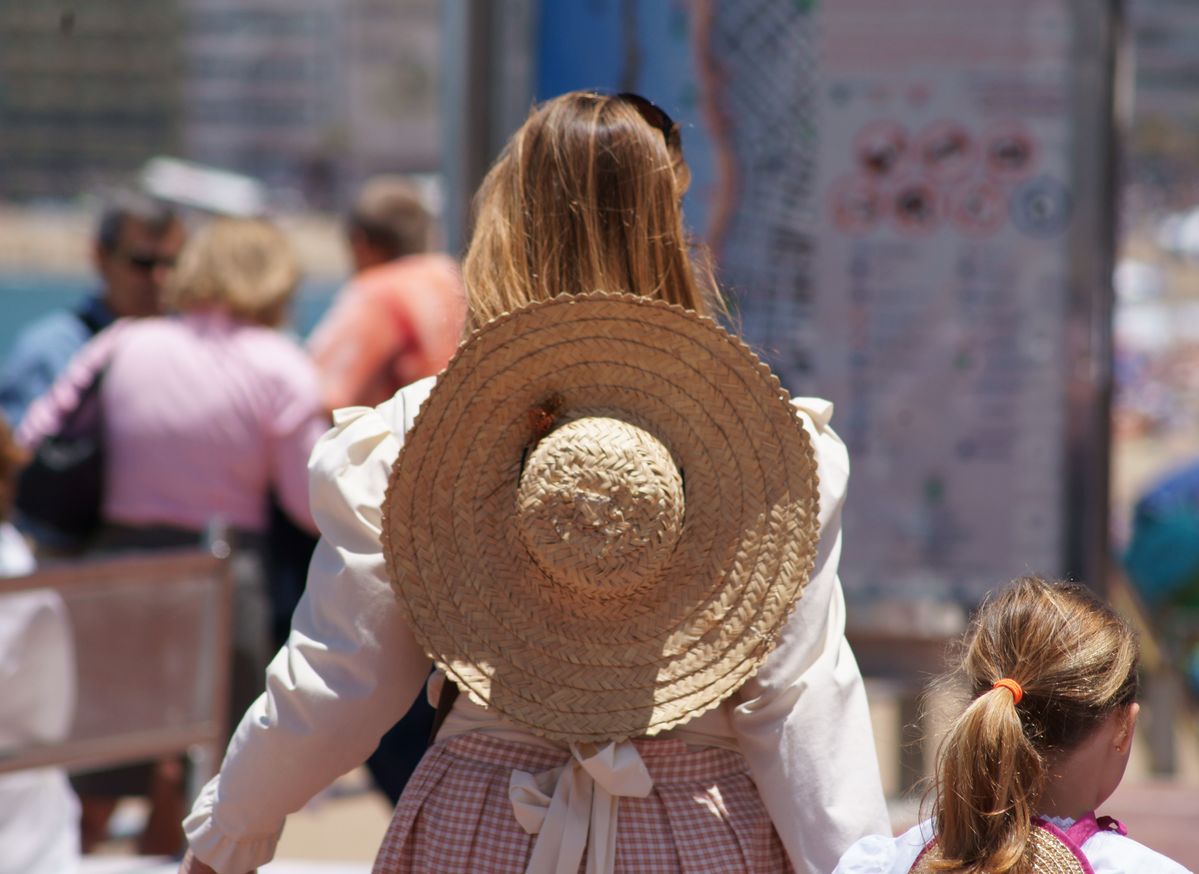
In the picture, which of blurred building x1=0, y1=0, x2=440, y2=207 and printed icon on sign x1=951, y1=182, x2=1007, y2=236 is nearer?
printed icon on sign x1=951, y1=182, x2=1007, y2=236

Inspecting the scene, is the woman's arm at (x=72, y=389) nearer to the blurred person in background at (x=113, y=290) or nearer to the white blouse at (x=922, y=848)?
the blurred person in background at (x=113, y=290)

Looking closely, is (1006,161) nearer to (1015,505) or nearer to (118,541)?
(1015,505)

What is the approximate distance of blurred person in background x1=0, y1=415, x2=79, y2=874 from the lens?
2.99m

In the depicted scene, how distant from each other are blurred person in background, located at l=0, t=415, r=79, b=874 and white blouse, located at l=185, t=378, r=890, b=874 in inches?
Result: 51.3

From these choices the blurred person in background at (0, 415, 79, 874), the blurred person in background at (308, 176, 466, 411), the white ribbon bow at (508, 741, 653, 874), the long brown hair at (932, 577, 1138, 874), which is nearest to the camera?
the long brown hair at (932, 577, 1138, 874)

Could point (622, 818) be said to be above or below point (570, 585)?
below

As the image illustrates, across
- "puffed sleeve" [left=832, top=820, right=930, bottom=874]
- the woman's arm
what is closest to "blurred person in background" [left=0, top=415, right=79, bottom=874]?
the woman's arm

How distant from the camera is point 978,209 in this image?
3.99m

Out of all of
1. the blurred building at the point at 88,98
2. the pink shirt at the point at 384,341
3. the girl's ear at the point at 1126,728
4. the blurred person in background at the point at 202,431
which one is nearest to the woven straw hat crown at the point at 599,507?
the girl's ear at the point at 1126,728

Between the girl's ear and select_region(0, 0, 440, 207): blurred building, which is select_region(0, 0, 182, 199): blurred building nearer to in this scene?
select_region(0, 0, 440, 207): blurred building

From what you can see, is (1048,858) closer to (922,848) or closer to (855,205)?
(922,848)

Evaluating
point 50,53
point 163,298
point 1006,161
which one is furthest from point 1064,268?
point 50,53

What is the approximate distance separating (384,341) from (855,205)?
131 cm

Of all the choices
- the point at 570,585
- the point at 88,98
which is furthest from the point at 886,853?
the point at 88,98
